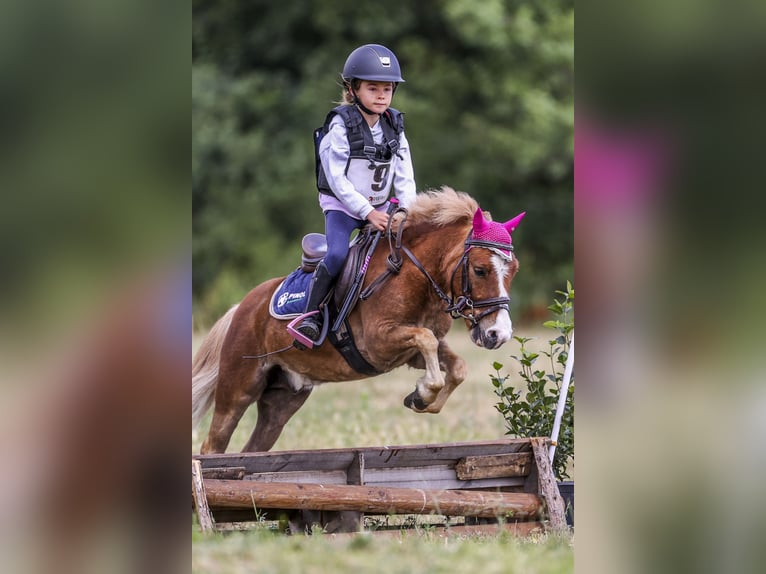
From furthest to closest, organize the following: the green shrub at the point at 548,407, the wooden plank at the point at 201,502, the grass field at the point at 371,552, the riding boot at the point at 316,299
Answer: the green shrub at the point at 548,407
the riding boot at the point at 316,299
the wooden plank at the point at 201,502
the grass field at the point at 371,552

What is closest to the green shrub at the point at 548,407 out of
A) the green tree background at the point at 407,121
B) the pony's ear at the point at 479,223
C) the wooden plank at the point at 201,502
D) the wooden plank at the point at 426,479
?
the wooden plank at the point at 426,479

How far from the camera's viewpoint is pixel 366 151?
5.52 metres

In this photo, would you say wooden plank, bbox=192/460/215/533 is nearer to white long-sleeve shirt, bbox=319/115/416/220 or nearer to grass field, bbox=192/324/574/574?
grass field, bbox=192/324/574/574

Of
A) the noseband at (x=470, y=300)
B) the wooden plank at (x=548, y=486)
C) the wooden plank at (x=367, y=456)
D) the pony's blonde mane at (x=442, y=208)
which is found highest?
the pony's blonde mane at (x=442, y=208)

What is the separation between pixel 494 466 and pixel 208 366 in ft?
6.83

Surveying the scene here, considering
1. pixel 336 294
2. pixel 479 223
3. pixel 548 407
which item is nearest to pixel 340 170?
pixel 336 294

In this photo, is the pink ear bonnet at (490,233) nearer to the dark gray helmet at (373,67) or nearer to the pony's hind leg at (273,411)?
the dark gray helmet at (373,67)

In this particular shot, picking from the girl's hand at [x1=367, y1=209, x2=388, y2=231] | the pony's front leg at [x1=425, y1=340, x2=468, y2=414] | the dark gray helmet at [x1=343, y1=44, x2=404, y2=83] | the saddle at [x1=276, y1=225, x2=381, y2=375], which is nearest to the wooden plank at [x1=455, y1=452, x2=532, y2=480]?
the pony's front leg at [x1=425, y1=340, x2=468, y2=414]

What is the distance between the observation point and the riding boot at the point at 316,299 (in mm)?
5578

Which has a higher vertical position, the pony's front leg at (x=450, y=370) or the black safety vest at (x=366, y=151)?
the black safety vest at (x=366, y=151)

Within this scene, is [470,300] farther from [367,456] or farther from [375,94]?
[375,94]
